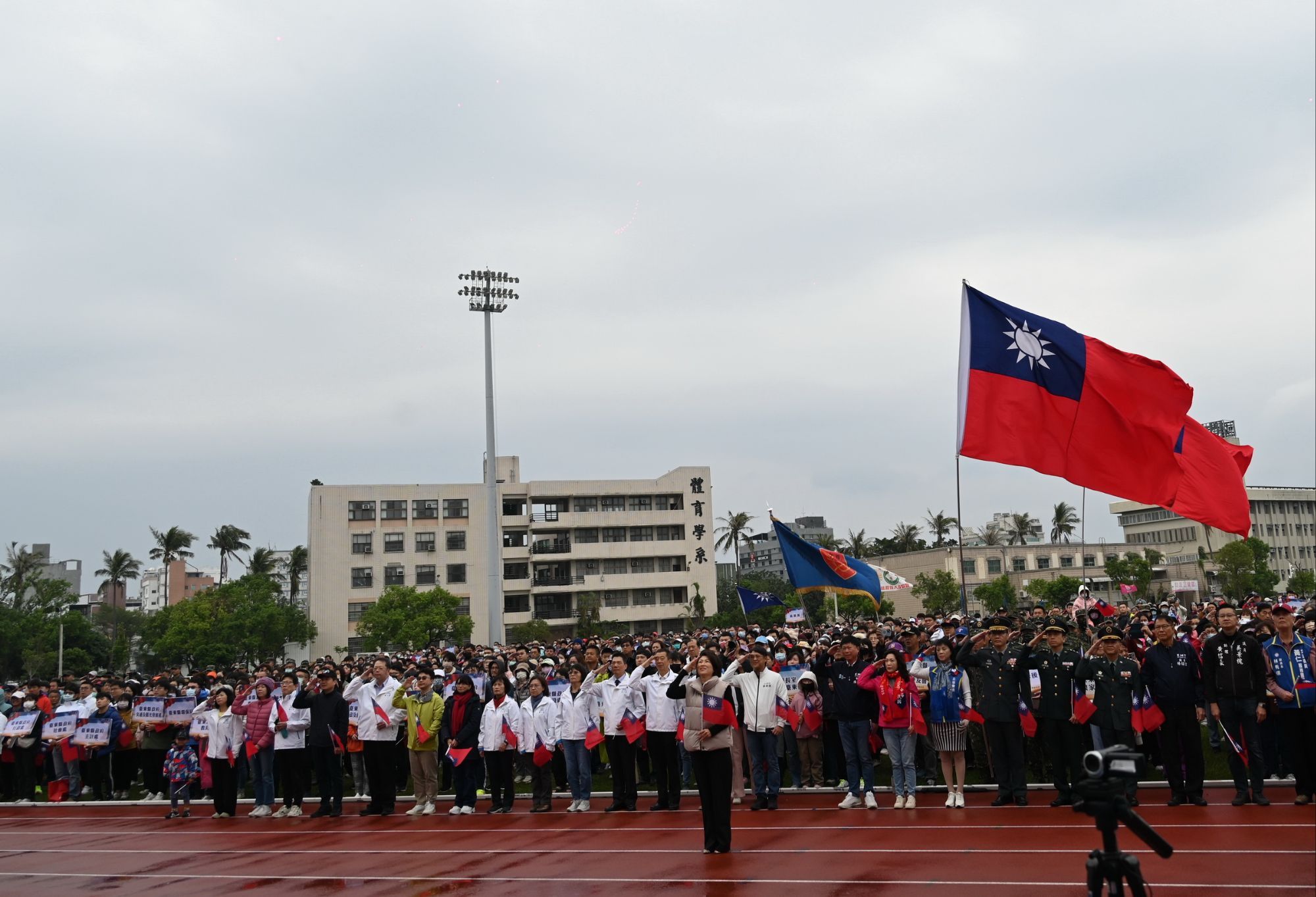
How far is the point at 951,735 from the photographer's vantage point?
11.4 meters

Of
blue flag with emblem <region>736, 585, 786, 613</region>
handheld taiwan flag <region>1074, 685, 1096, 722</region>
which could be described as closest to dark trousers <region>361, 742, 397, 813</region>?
handheld taiwan flag <region>1074, 685, 1096, 722</region>

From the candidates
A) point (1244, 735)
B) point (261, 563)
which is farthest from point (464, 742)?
point (261, 563)

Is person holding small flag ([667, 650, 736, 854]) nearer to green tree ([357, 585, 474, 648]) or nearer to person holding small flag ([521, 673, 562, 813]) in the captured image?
person holding small flag ([521, 673, 562, 813])

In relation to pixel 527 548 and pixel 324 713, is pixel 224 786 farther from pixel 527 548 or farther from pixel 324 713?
pixel 527 548

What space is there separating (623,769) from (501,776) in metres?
1.85

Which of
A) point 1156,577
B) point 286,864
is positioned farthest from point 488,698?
point 1156,577

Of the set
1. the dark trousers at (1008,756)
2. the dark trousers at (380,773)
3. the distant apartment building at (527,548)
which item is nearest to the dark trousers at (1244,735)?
the dark trousers at (1008,756)

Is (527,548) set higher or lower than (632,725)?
higher

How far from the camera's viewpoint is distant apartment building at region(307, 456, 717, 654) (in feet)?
227

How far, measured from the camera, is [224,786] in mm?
14977

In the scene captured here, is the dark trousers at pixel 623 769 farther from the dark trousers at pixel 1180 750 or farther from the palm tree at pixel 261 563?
the palm tree at pixel 261 563

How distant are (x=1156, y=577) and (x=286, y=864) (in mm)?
91449

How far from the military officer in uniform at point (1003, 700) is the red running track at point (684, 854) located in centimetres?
34

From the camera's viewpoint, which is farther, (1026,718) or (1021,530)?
(1021,530)
